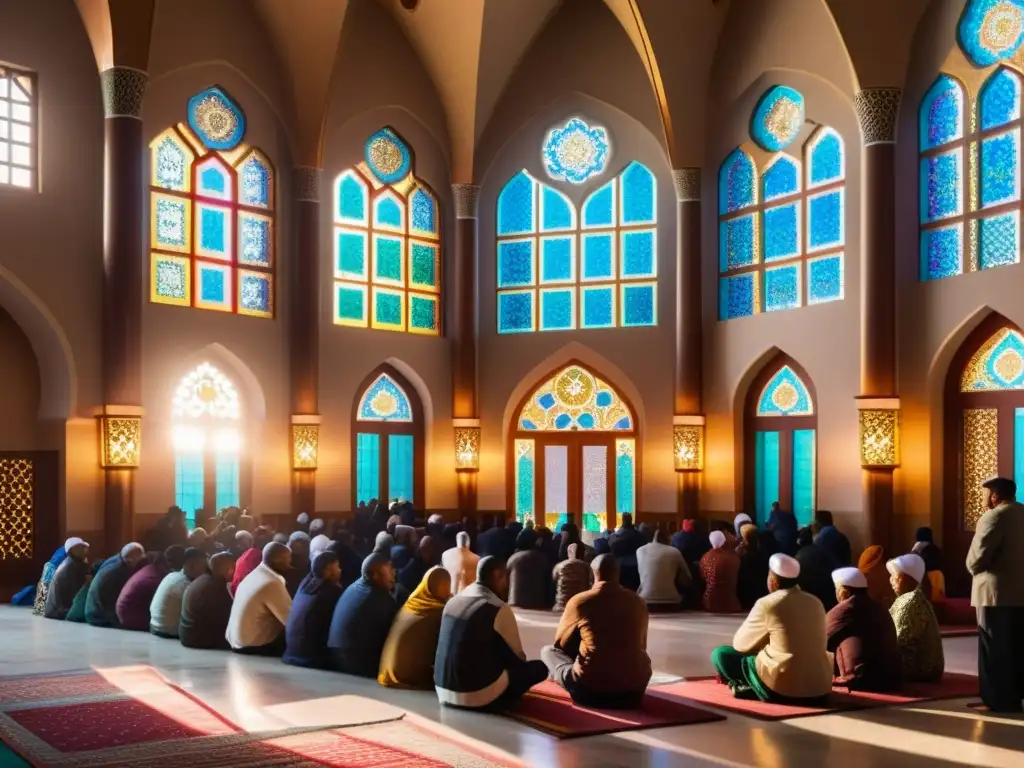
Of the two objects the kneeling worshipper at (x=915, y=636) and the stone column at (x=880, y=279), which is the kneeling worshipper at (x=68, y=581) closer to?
the kneeling worshipper at (x=915, y=636)

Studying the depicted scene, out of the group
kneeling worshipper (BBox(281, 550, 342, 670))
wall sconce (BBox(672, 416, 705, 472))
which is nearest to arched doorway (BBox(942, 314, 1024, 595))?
wall sconce (BBox(672, 416, 705, 472))

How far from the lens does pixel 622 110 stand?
15883 mm

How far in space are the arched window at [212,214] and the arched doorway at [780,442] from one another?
6.29 metres

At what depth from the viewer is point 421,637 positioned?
6.90 metres

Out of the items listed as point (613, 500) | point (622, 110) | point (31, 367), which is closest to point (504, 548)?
point (613, 500)

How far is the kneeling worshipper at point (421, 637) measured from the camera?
6883mm

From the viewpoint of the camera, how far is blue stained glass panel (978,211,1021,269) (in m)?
11.5

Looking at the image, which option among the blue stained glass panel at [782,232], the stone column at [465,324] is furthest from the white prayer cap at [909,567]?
the stone column at [465,324]

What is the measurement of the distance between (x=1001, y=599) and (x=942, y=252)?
21.9 ft

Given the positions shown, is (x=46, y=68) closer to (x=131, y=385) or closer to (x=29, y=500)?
(x=131, y=385)

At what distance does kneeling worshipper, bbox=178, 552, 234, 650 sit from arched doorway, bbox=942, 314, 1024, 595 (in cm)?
755

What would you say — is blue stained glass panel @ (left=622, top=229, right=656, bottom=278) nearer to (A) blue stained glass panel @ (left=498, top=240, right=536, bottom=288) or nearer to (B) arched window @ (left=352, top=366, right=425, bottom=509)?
(A) blue stained glass panel @ (left=498, top=240, right=536, bottom=288)

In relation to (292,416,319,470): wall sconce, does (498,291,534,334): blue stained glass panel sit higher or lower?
higher

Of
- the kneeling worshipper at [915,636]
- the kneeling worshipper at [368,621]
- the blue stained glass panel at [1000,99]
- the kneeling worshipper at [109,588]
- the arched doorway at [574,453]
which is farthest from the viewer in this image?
the arched doorway at [574,453]
